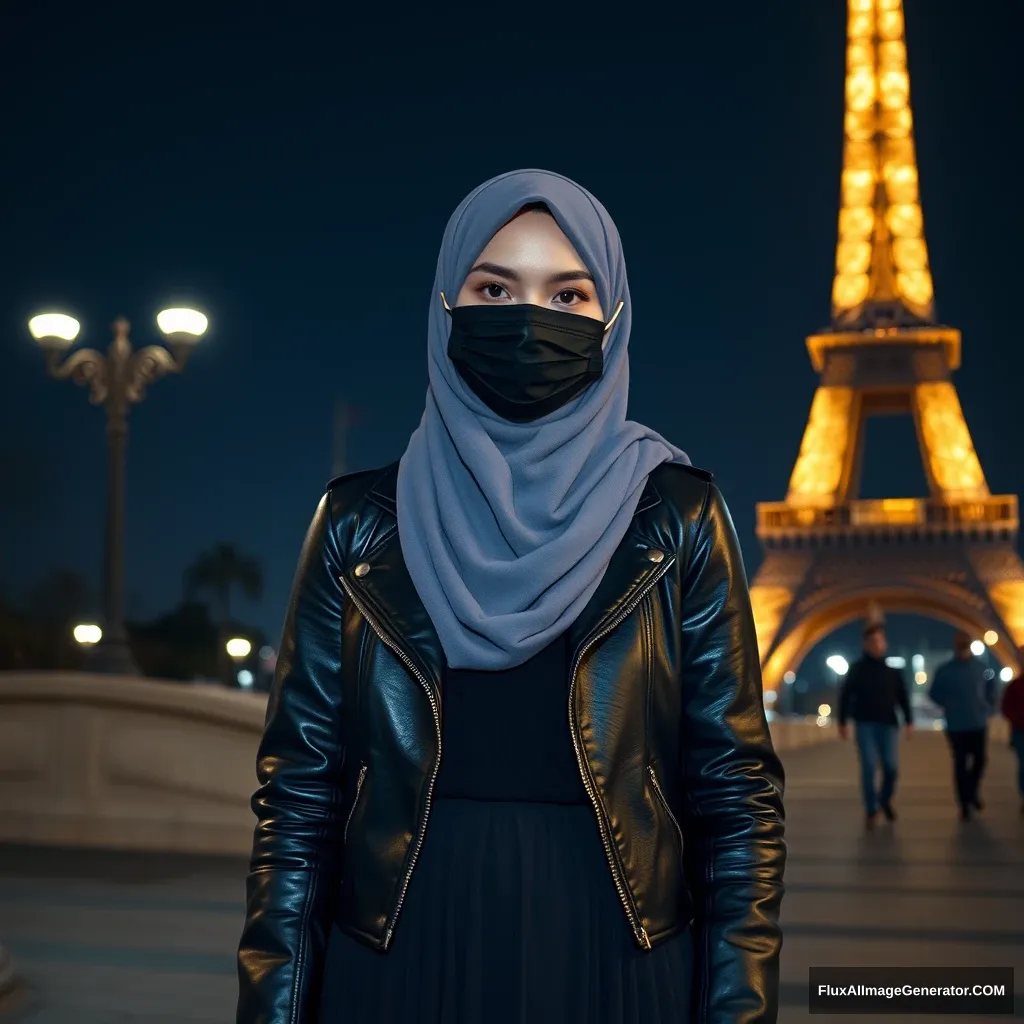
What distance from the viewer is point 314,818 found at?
2.10 m

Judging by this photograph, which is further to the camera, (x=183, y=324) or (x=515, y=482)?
(x=183, y=324)

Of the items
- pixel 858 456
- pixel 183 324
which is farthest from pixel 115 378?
pixel 858 456

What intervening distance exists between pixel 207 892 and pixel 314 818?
5905mm

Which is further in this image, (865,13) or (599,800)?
(865,13)

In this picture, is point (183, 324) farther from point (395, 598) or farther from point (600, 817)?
point (600, 817)

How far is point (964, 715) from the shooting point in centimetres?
1352

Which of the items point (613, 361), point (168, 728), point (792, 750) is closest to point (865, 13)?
Answer: point (792, 750)

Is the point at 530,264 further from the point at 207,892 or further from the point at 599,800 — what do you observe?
the point at 207,892

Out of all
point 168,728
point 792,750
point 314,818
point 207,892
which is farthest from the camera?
point 792,750

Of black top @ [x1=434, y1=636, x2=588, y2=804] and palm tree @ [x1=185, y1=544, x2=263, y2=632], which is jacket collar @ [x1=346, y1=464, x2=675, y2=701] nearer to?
black top @ [x1=434, y1=636, x2=588, y2=804]

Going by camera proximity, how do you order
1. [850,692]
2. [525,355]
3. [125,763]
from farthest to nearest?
[850,692] → [125,763] → [525,355]

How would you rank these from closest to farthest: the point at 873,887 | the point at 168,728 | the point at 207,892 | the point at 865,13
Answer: the point at 207,892 < the point at 873,887 < the point at 168,728 < the point at 865,13

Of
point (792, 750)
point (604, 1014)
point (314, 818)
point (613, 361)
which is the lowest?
point (604, 1014)

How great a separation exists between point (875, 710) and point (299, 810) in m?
11.1
